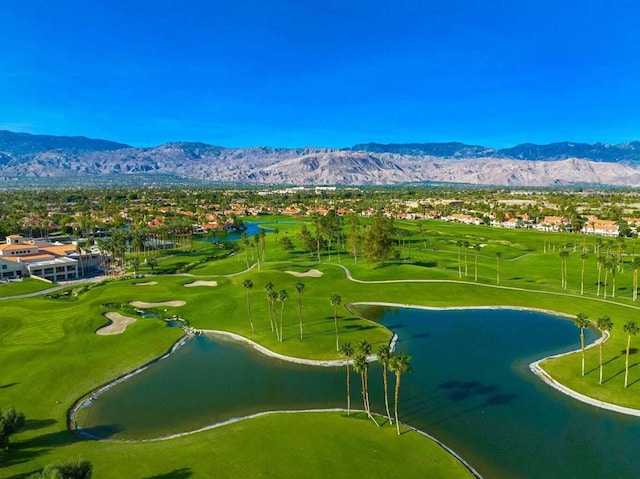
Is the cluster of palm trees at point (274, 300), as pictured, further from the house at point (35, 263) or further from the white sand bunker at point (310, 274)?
the house at point (35, 263)

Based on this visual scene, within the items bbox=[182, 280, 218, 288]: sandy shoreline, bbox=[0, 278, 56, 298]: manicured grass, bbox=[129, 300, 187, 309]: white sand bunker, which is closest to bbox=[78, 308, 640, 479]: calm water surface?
bbox=[129, 300, 187, 309]: white sand bunker

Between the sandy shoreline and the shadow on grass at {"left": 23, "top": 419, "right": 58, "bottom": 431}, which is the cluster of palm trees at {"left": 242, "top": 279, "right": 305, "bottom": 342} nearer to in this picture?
the sandy shoreline

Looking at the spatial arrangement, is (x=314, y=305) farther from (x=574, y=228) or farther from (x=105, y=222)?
(x=105, y=222)

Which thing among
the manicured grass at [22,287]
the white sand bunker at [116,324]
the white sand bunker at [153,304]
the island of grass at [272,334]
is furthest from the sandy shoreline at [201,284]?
the manicured grass at [22,287]

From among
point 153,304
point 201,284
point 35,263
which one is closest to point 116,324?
point 153,304

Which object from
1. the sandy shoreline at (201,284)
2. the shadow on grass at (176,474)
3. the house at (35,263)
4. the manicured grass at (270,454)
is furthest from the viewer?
the house at (35,263)

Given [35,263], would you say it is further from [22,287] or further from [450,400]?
[450,400]
